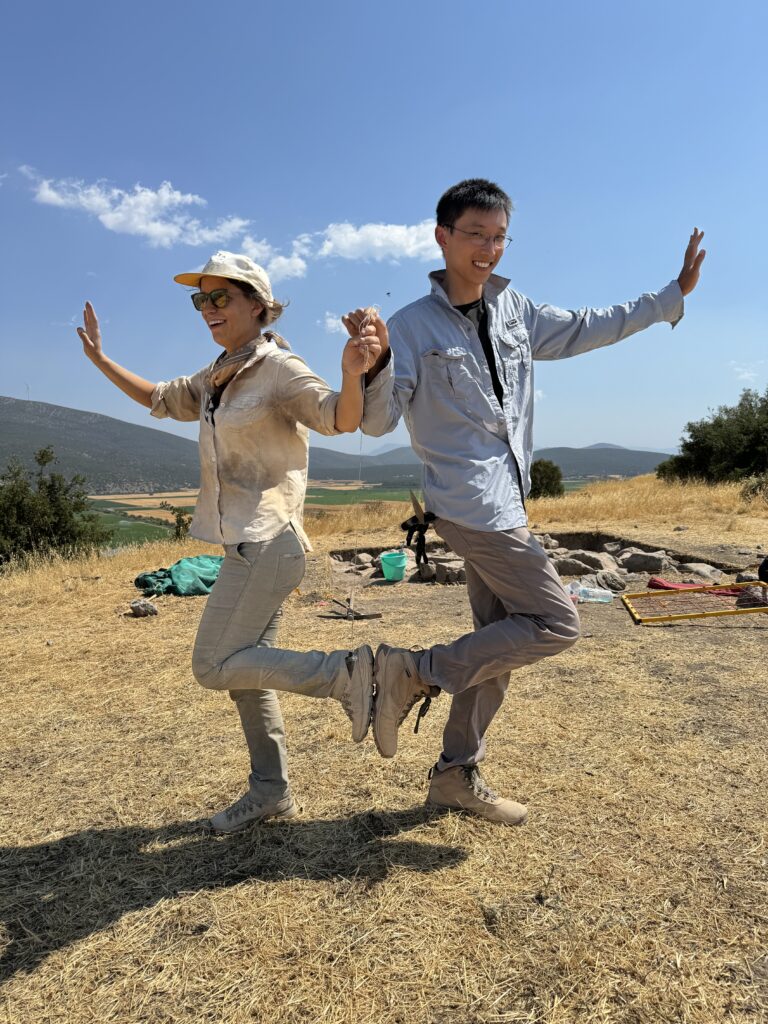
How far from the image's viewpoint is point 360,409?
2189 millimetres

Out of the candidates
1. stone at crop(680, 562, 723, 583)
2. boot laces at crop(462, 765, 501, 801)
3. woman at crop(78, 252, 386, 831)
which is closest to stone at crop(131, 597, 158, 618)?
woman at crop(78, 252, 386, 831)

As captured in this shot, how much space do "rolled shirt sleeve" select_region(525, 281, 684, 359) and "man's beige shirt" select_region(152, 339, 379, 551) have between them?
99 cm

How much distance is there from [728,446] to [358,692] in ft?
96.9

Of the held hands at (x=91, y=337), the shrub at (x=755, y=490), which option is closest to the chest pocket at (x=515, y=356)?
the held hands at (x=91, y=337)

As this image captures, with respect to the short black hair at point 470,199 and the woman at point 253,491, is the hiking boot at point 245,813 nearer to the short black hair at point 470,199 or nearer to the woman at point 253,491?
the woman at point 253,491

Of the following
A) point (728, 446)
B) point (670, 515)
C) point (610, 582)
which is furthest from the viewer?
point (728, 446)

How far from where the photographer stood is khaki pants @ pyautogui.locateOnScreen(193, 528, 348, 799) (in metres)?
2.41


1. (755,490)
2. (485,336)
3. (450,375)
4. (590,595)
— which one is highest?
(485,336)

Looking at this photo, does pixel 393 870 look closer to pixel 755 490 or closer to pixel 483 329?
pixel 483 329

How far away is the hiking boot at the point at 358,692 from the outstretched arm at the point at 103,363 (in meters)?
1.37

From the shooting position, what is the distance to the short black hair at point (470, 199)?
2518 millimetres

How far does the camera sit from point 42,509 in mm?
23375

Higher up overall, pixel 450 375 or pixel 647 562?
pixel 450 375

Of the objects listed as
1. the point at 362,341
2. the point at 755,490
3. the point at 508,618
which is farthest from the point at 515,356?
the point at 755,490
